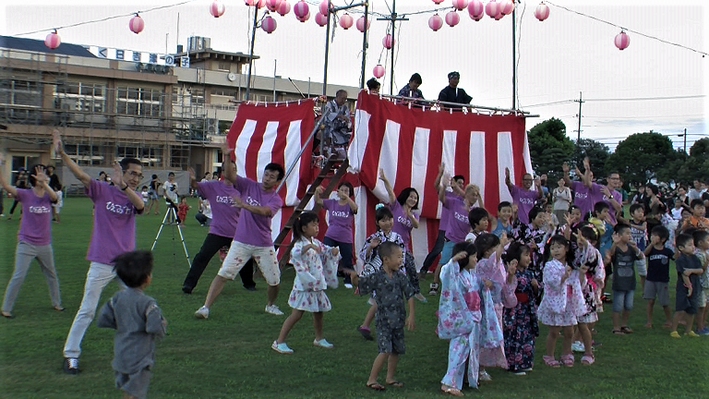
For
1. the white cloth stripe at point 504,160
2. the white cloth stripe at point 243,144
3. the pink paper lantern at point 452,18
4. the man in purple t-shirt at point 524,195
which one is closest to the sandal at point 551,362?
the man in purple t-shirt at point 524,195

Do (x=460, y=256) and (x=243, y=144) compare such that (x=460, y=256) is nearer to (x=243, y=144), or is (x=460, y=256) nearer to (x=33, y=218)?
(x=33, y=218)

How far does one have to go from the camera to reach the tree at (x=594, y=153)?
141 ft

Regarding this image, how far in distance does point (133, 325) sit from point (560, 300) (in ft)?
13.6

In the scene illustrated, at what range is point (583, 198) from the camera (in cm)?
1138

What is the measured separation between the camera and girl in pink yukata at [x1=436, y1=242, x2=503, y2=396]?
5.66 meters

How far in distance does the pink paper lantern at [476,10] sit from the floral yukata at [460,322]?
9.07m

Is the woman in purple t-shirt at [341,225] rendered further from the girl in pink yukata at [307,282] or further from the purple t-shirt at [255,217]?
the girl in pink yukata at [307,282]

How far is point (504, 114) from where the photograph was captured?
12773mm

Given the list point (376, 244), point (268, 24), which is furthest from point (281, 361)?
point (268, 24)

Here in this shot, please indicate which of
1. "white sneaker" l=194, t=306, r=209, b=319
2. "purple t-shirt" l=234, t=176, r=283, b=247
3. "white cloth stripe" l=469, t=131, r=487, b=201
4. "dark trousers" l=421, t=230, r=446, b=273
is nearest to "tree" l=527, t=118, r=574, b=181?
"white cloth stripe" l=469, t=131, r=487, b=201

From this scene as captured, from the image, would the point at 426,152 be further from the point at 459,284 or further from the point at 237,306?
the point at 459,284

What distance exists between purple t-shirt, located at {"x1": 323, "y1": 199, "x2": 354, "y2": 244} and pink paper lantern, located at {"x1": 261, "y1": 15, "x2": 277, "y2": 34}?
241 inches

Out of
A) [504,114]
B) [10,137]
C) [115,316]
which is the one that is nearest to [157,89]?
[10,137]

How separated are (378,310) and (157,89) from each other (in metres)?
44.9
